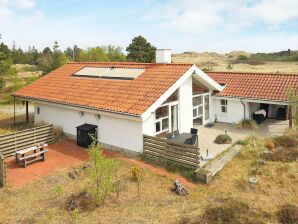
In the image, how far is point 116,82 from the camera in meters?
20.1

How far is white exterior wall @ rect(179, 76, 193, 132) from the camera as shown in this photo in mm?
19516

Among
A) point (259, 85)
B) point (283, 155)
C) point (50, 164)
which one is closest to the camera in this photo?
point (50, 164)

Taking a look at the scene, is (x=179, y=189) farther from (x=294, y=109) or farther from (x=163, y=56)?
(x=163, y=56)

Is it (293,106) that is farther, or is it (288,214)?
(293,106)

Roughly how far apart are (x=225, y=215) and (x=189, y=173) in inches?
146

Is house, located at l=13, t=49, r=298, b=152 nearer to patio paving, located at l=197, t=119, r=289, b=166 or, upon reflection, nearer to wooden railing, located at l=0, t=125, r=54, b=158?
patio paving, located at l=197, t=119, r=289, b=166

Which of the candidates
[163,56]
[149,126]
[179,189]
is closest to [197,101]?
[163,56]

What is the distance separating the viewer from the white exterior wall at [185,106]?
19.5 metres

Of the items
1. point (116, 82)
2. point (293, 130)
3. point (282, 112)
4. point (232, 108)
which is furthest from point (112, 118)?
point (282, 112)

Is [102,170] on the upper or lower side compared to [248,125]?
lower

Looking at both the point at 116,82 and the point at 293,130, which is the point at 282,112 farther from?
the point at 116,82

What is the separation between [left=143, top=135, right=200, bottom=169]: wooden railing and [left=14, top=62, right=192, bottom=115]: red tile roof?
1.72 meters

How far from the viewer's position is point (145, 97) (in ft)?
55.1

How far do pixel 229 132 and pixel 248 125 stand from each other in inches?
77.5
